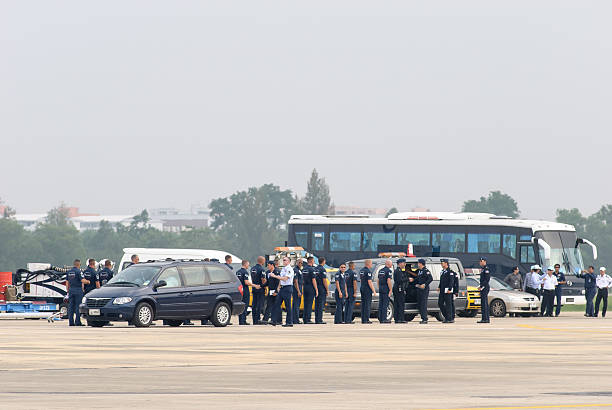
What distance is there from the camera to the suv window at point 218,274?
3216 centimetres

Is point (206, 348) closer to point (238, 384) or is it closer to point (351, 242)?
point (238, 384)

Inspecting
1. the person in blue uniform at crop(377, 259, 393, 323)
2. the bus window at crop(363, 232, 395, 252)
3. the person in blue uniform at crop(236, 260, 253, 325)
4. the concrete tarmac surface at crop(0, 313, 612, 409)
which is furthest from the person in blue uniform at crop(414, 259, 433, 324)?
the bus window at crop(363, 232, 395, 252)

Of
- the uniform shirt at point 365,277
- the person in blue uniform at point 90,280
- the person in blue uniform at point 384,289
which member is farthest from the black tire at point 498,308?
the person in blue uniform at point 90,280

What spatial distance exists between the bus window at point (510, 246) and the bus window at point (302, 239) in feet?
24.5

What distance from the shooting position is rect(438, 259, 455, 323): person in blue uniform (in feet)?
116

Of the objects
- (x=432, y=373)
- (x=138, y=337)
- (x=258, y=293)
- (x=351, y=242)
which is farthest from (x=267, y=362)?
(x=351, y=242)

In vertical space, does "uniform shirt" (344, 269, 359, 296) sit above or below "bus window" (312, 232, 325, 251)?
below

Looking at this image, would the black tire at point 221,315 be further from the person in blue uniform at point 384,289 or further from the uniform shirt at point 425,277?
the uniform shirt at point 425,277

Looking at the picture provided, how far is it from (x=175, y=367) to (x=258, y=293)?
15541 millimetres

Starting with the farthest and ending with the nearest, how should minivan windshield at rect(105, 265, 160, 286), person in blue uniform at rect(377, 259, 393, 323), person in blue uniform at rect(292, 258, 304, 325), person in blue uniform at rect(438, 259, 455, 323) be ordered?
1. person in blue uniform at rect(438, 259, 455, 323)
2. person in blue uniform at rect(377, 259, 393, 323)
3. person in blue uniform at rect(292, 258, 304, 325)
4. minivan windshield at rect(105, 265, 160, 286)

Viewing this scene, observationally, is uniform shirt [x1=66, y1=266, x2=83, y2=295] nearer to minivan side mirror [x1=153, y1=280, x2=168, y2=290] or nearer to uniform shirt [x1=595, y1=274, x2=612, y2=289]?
minivan side mirror [x1=153, y1=280, x2=168, y2=290]

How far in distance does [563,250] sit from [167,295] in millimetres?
21434

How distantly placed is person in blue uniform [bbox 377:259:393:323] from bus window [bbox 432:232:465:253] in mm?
14071

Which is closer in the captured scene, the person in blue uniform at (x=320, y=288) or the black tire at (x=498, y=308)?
the person in blue uniform at (x=320, y=288)
